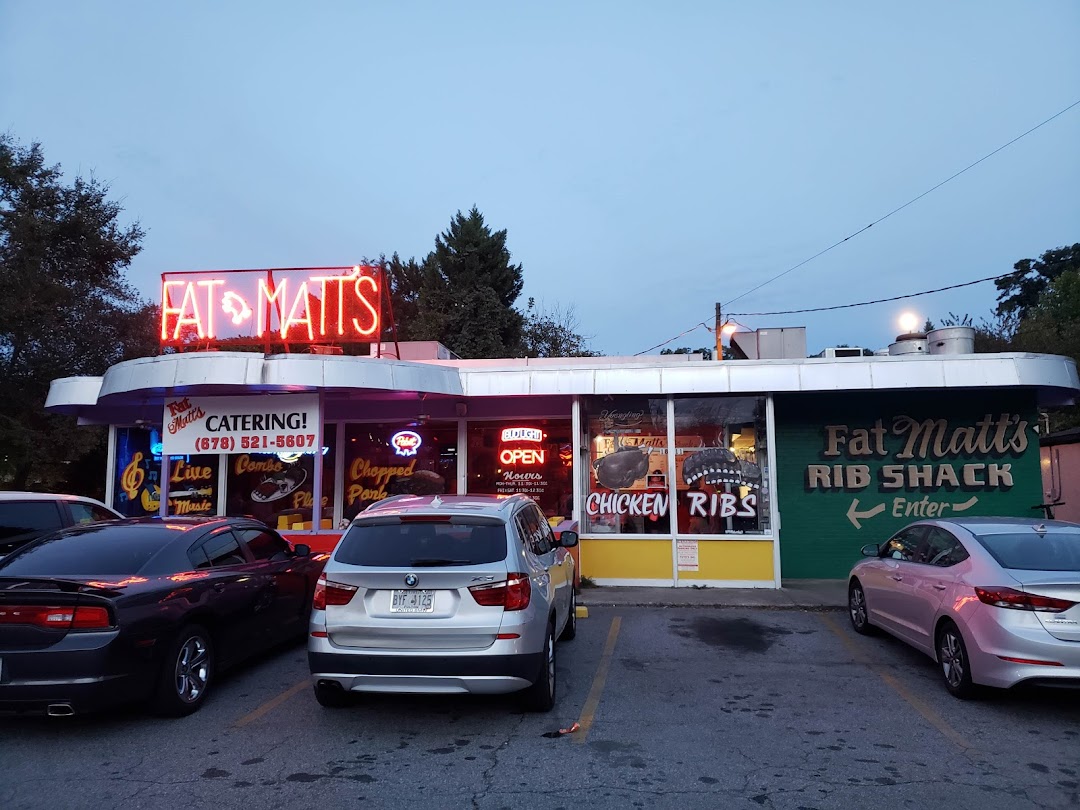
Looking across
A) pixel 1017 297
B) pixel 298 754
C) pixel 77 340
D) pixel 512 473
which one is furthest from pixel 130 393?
pixel 1017 297

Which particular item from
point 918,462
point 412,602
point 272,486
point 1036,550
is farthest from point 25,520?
→ point 918,462

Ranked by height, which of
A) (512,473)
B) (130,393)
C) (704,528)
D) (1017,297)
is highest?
(1017,297)

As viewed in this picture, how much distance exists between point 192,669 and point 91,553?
4.21 ft

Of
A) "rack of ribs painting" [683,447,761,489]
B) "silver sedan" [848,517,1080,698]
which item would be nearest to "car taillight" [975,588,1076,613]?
"silver sedan" [848,517,1080,698]

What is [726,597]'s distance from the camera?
430 inches

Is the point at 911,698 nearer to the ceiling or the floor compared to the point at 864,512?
nearer to the floor

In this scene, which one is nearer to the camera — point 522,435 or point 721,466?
point 721,466

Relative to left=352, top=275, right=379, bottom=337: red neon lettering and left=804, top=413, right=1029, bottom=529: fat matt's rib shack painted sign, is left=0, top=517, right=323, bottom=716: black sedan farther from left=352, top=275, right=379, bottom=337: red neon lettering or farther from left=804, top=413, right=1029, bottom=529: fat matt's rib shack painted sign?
left=804, top=413, right=1029, bottom=529: fat matt's rib shack painted sign

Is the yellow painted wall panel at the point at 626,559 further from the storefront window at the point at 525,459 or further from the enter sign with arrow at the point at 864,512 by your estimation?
the enter sign with arrow at the point at 864,512

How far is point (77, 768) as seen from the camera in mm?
4824

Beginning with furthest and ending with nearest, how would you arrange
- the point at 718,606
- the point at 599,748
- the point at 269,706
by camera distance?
1. the point at 718,606
2. the point at 269,706
3. the point at 599,748

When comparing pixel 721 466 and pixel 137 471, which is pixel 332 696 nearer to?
pixel 721 466

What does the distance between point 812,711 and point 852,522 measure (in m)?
7.52

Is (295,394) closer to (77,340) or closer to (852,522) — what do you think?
(852,522)
